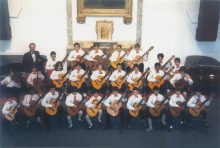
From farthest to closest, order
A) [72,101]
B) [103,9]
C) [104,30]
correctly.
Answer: [104,30], [103,9], [72,101]

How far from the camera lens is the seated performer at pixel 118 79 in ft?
31.8

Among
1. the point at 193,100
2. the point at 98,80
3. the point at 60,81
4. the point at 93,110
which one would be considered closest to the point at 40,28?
the point at 60,81

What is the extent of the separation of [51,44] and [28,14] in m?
1.19

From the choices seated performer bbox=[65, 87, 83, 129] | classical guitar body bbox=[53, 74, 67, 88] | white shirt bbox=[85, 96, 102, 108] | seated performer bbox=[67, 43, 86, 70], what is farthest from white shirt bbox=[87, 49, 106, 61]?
white shirt bbox=[85, 96, 102, 108]

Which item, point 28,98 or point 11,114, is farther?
point 28,98

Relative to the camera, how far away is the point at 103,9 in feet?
37.4

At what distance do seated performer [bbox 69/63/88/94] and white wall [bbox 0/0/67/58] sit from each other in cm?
229

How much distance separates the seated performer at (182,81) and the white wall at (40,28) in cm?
397

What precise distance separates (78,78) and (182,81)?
108 inches

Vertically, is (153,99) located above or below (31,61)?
below

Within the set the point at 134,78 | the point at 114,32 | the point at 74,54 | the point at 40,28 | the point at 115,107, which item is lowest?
the point at 115,107

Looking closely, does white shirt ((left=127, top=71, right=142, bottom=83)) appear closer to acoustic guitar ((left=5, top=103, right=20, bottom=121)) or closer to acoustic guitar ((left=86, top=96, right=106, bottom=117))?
acoustic guitar ((left=86, top=96, right=106, bottom=117))

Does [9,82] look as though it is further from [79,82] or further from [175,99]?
[175,99]

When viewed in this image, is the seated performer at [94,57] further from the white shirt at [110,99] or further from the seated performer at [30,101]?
the seated performer at [30,101]
